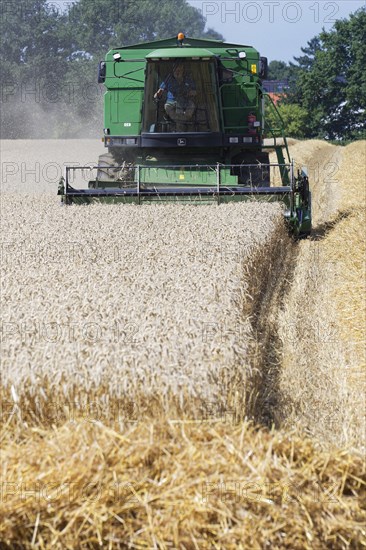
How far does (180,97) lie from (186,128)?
45 centimetres

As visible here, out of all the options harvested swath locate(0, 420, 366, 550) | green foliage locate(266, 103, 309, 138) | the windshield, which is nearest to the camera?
harvested swath locate(0, 420, 366, 550)

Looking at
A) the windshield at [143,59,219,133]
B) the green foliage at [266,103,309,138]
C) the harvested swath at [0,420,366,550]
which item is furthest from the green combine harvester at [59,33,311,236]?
the green foliage at [266,103,309,138]

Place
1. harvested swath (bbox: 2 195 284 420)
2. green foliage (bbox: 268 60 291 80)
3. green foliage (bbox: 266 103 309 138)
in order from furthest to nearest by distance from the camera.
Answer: green foliage (bbox: 268 60 291 80), green foliage (bbox: 266 103 309 138), harvested swath (bbox: 2 195 284 420)

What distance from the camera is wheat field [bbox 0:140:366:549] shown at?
146 inches

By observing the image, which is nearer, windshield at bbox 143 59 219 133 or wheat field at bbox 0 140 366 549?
wheat field at bbox 0 140 366 549

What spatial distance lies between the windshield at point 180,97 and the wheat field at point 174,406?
4.61 meters

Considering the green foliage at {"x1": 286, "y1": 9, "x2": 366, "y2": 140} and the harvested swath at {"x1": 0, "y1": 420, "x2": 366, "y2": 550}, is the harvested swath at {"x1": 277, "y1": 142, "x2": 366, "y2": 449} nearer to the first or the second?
the harvested swath at {"x1": 0, "y1": 420, "x2": 366, "y2": 550}

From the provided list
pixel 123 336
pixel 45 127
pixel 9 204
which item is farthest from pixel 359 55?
pixel 123 336

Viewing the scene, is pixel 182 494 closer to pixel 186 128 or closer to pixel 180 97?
pixel 186 128

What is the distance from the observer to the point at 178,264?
23.9ft

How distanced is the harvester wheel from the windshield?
81 centimetres

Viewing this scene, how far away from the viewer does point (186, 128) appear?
12.3 m

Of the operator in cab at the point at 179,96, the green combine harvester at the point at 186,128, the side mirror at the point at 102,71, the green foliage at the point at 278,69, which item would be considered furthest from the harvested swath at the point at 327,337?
the green foliage at the point at 278,69

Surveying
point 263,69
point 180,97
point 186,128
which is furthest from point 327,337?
point 263,69
